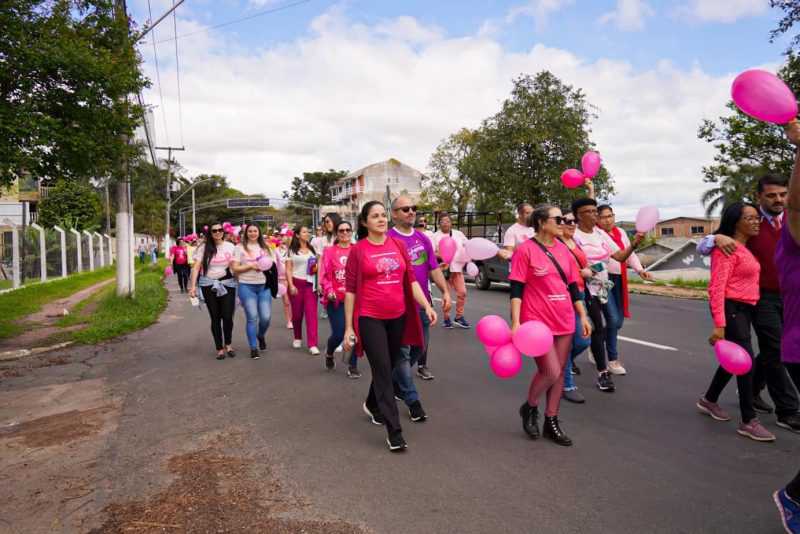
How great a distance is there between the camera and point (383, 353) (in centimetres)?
420

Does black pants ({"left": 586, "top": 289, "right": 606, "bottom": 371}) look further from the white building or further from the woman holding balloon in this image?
the white building

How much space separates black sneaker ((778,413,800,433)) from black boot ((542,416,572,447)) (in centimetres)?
173

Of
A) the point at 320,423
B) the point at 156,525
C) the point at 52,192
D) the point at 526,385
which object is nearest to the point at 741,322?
the point at 526,385

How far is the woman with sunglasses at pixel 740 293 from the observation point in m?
4.22

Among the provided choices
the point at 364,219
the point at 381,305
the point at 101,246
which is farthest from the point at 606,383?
the point at 101,246

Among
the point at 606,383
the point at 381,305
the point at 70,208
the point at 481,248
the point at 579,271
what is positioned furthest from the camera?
the point at 70,208

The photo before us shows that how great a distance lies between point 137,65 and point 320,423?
799cm

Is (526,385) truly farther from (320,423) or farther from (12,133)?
(12,133)

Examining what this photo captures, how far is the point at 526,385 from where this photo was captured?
593 centimetres

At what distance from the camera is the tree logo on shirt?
4312 millimetres

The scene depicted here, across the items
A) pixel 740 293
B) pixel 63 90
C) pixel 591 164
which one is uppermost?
pixel 63 90

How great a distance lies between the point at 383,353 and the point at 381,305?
357mm

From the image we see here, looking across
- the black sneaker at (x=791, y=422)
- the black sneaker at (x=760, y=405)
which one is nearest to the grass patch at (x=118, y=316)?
the black sneaker at (x=760, y=405)

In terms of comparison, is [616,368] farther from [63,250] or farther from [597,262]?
[63,250]
